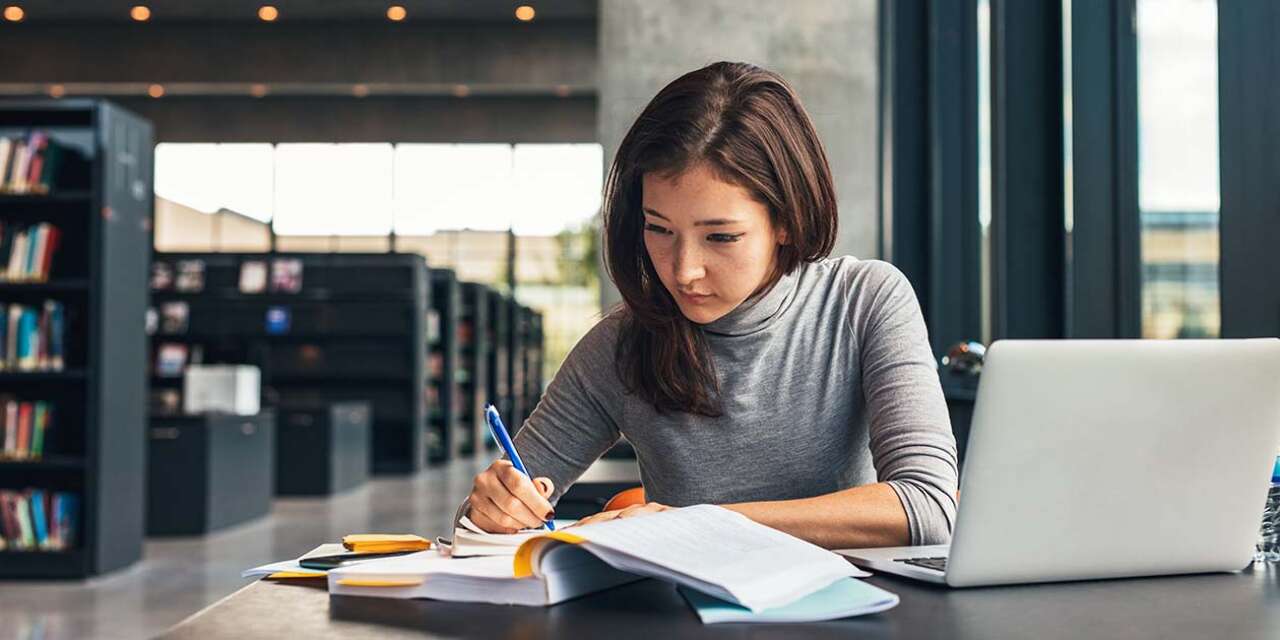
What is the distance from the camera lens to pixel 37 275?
5.44 meters

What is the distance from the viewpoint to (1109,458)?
3.53 ft

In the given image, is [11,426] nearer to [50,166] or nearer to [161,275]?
[50,166]

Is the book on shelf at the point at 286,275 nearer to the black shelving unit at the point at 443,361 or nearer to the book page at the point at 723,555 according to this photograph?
the black shelving unit at the point at 443,361

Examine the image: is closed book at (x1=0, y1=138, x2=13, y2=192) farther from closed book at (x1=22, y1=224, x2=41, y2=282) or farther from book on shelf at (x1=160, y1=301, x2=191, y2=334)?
book on shelf at (x1=160, y1=301, x2=191, y2=334)

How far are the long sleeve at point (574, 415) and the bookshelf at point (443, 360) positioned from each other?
1067cm

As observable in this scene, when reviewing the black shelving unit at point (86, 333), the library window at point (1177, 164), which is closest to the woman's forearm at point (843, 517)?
the library window at point (1177, 164)

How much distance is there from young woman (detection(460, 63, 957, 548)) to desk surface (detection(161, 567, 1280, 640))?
0.37 meters

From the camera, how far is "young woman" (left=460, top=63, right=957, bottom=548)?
4.89 ft

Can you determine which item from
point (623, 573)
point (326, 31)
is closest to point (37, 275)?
point (623, 573)

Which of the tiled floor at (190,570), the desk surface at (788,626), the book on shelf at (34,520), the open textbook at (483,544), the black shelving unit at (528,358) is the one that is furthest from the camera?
the black shelving unit at (528,358)

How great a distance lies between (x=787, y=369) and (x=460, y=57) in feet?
42.3

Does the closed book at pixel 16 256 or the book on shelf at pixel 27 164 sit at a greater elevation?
the book on shelf at pixel 27 164

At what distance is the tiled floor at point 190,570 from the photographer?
449 centimetres

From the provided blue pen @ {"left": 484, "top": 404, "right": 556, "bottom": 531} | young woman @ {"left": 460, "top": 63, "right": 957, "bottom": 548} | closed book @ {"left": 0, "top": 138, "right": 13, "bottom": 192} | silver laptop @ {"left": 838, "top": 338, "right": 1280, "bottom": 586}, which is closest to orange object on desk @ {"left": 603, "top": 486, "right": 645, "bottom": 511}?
young woman @ {"left": 460, "top": 63, "right": 957, "bottom": 548}
